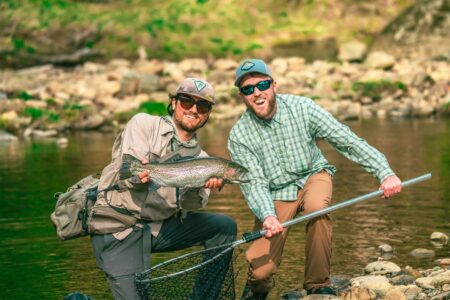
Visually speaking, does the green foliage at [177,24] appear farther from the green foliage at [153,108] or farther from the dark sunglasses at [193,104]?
the dark sunglasses at [193,104]

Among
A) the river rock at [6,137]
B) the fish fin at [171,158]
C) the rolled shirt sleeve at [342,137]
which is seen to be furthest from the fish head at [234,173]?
the river rock at [6,137]

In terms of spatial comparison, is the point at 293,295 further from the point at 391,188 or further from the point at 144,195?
the point at 144,195

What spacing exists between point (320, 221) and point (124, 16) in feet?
105

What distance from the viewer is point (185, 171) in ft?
21.1

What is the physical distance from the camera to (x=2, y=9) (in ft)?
128

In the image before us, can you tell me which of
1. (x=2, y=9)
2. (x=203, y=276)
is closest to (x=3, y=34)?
(x=2, y=9)

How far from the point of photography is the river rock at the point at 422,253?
9117 mm

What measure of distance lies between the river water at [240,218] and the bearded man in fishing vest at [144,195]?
54.1 inches

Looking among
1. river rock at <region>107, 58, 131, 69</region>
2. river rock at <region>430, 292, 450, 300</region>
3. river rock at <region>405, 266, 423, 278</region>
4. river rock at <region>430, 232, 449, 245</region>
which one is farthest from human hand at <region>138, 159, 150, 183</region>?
river rock at <region>107, 58, 131, 69</region>

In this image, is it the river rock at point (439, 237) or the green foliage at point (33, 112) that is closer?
the river rock at point (439, 237)

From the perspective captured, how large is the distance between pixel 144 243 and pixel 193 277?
A: 40 centimetres

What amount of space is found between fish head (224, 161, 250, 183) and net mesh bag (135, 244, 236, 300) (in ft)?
1.43

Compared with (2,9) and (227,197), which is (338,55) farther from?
(227,197)

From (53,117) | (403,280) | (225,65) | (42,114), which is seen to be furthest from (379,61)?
(403,280)
